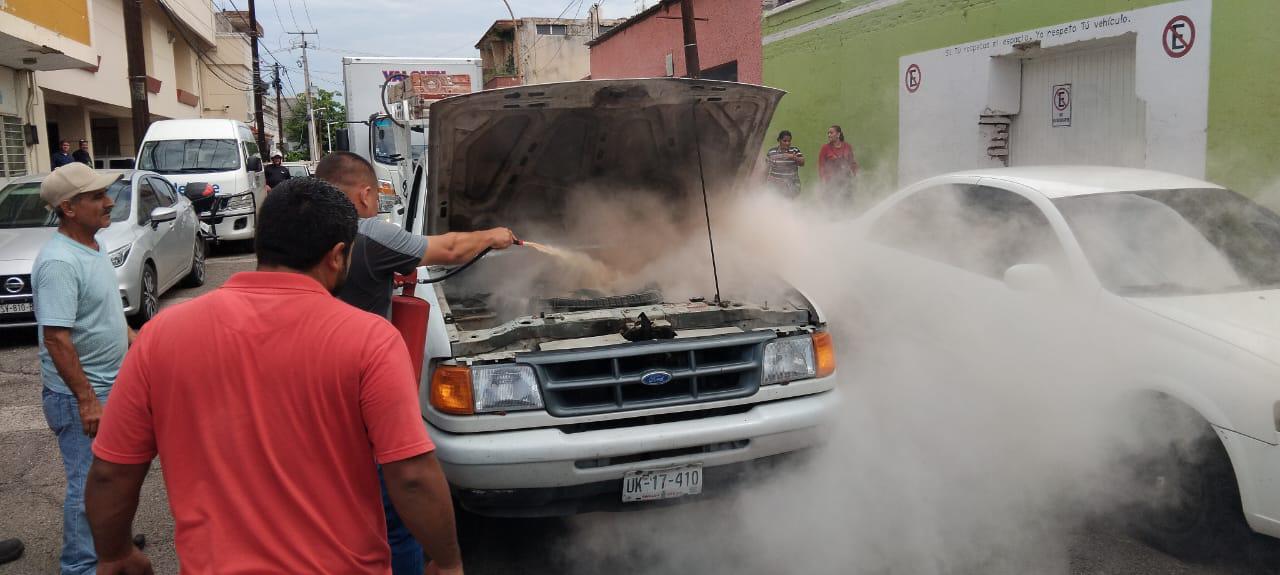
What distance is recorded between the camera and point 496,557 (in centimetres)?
373

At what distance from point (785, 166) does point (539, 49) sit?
30.2 m

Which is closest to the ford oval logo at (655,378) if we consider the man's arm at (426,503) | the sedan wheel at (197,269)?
the man's arm at (426,503)

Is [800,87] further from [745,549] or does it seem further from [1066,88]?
[745,549]

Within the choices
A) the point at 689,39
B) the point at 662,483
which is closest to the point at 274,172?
the point at 689,39

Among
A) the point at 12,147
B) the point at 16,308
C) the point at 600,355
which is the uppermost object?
the point at 12,147

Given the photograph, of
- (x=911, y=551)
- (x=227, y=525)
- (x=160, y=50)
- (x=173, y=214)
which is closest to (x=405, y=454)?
(x=227, y=525)

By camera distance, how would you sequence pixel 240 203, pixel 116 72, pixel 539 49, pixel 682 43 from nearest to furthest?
pixel 240 203, pixel 682 43, pixel 116 72, pixel 539 49

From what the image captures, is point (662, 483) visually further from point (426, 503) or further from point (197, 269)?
point (197, 269)

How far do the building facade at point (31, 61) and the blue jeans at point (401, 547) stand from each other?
13.7m

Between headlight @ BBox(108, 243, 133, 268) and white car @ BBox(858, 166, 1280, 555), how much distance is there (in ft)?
19.8

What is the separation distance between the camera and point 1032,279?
421 cm

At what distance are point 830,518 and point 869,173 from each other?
9.73 meters

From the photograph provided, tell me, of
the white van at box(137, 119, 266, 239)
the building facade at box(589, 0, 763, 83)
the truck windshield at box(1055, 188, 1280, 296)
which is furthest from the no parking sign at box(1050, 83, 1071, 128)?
the white van at box(137, 119, 266, 239)

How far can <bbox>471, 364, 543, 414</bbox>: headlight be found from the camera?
3264mm
